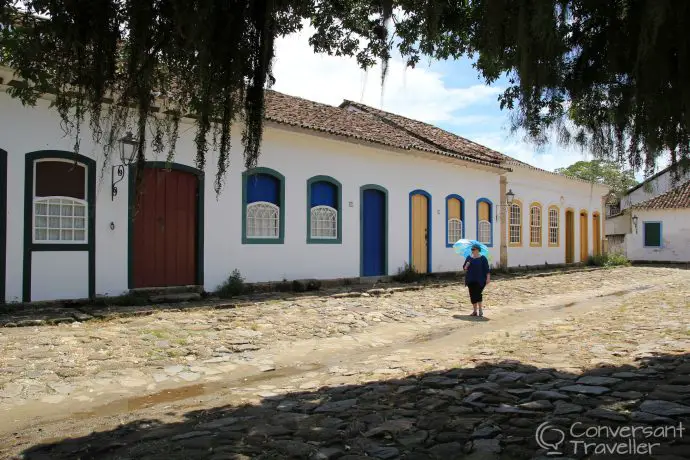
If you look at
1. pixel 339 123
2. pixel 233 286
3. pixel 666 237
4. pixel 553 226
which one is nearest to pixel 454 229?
pixel 339 123

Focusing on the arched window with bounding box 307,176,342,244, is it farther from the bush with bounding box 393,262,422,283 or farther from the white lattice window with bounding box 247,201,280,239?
the bush with bounding box 393,262,422,283

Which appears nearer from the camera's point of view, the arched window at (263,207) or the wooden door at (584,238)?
the arched window at (263,207)

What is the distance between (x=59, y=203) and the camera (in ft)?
28.7

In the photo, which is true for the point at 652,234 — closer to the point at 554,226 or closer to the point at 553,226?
the point at 554,226

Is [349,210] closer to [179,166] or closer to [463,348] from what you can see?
[179,166]

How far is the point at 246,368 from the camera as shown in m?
5.94

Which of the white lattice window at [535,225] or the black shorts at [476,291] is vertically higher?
the white lattice window at [535,225]

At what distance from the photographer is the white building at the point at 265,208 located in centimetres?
852

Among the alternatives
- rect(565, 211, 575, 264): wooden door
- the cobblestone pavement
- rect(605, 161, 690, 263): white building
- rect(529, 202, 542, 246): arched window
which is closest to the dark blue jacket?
the cobblestone pavement

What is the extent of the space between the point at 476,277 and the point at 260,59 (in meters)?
6.90

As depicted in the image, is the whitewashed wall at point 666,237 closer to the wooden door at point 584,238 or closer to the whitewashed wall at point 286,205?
the wooden door at point 584,238

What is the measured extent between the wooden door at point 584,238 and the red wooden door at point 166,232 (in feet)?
60.6

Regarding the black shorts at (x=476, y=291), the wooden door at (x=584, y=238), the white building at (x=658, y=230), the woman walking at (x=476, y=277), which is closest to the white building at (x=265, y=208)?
the woman walking at (x=476, y=277)

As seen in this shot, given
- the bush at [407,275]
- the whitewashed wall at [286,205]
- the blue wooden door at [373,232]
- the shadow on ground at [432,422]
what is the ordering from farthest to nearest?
the bush at [407,275], the blue wooden door at [373,232], the whitewashed wall at [286,205], the shadow on ground at [432,422]
